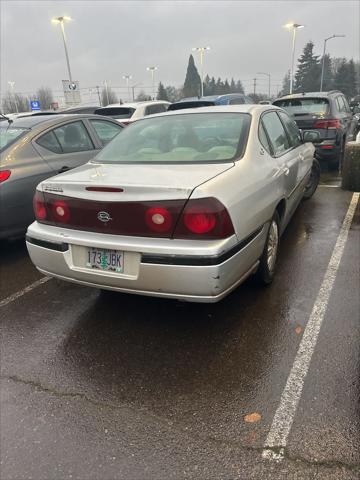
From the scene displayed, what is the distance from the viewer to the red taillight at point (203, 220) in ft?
8.02

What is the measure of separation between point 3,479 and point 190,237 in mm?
1584

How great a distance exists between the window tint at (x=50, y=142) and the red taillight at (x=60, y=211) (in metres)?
2.15

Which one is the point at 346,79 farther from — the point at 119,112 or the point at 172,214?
the point at 172,214

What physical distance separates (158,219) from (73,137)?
3.18 metres

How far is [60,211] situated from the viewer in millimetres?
2877

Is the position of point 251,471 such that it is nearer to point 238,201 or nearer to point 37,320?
point 238,201

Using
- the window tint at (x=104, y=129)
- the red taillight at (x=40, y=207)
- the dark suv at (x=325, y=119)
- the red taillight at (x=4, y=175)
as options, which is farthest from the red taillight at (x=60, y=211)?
the dark suv at (x=325, y=119)

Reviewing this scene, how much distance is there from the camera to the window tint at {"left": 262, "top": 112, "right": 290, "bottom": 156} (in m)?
3.75

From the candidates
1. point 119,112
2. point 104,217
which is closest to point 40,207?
point 104,217

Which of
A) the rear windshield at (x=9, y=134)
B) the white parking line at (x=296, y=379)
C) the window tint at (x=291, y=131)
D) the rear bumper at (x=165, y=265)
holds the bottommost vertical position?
the white parking line at (x=296, y=379)

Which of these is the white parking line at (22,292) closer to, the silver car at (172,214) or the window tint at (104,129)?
the silver car at (172,214)

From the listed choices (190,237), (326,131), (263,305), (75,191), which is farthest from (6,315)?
(326,131)

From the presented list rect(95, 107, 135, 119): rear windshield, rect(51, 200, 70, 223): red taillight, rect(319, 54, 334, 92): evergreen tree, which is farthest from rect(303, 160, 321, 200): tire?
rect(319, 54, 334, 92): evergreen tree

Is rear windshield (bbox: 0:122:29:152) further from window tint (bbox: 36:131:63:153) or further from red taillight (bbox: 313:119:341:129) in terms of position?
red taillight (bbox: 313:119:341:129)
